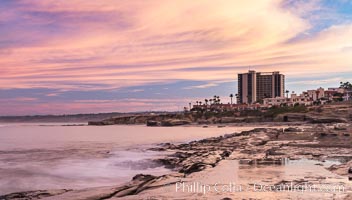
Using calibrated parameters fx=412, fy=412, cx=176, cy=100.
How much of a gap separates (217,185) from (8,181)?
418 inches

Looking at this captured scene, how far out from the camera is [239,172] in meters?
15.1

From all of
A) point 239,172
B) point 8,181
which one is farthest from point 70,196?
point 8,181

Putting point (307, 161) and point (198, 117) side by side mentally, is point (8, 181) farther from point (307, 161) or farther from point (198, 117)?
point (198, 117)

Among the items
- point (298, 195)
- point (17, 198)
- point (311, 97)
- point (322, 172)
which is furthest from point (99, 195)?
point (311, 97)

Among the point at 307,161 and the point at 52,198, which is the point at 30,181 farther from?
the point at 307,161

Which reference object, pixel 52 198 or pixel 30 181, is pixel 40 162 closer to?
pixel 30 181

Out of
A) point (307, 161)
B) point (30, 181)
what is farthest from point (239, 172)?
point (30, 181)

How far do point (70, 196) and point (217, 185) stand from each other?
14.4 feet

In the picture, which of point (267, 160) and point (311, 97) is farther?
point (311, 97)

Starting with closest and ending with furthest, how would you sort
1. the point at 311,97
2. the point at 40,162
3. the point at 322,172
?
the point at 322,172 → the point at 40,162 → the point at 311,97

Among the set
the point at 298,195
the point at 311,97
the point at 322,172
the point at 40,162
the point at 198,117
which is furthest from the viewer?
the point at 311,97

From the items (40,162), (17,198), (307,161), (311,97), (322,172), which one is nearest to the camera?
(17,198)

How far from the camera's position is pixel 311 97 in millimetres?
194875

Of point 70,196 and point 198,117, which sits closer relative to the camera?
point 70,196
